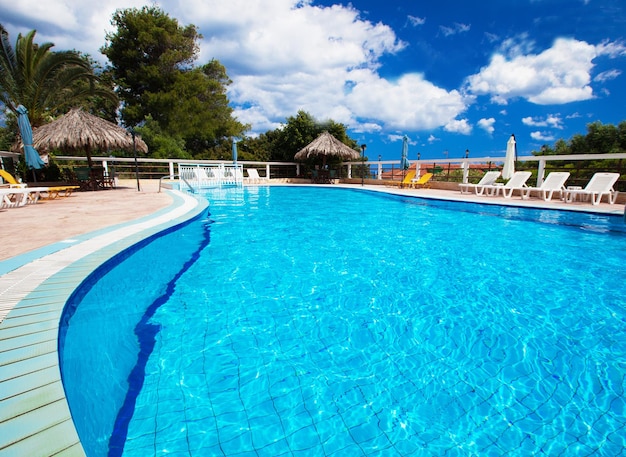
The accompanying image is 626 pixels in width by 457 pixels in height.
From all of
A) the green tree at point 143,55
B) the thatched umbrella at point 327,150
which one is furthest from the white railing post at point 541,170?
the green tree at point 143,55

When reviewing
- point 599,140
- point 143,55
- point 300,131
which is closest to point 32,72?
point 143,55

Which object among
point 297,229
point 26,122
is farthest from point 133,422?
point 26,122

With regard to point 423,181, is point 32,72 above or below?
above

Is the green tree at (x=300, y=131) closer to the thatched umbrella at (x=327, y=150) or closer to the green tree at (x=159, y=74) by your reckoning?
the thatched umbrella at (x=327, y=150)

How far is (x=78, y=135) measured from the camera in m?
10.9

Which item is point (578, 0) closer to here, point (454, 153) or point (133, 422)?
point (454, 153)

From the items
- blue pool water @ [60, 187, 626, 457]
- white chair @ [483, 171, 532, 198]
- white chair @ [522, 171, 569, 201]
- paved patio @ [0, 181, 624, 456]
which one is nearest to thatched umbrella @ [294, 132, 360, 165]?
white chair @ [483, 171, 532, 198]

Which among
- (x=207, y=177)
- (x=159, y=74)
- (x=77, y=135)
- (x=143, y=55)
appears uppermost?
Result: (x=143, y=55)

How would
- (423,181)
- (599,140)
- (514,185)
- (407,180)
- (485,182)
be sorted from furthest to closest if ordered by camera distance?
1. (599,140)
2. (407,180)
3. (423,181)
4. (485,182)
5. (514,185)

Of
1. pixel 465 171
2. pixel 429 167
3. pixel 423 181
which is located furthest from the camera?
pixel 429 167

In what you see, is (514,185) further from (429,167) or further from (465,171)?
(429,167)

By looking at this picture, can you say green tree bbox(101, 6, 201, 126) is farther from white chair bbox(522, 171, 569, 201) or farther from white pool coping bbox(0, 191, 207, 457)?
white chair bbox(522, 171, 569, 201)

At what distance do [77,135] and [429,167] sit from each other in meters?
15.2

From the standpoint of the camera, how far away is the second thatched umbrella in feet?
35.0
